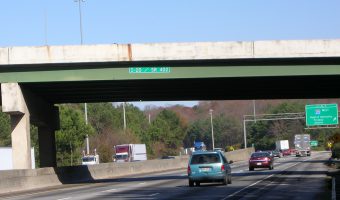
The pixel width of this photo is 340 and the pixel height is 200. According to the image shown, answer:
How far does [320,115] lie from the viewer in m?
73.1

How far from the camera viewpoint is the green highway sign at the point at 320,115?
7194cm

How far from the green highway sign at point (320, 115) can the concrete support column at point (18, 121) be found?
44444 millimetres

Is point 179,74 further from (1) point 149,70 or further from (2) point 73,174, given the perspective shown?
(2) point 73,174

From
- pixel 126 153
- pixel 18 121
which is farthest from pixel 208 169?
pixel 126 153

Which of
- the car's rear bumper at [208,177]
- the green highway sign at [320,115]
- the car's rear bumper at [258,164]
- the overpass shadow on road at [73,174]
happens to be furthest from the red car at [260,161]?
the car's rear bumper at [208,177]

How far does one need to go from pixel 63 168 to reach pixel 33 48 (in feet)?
34.4

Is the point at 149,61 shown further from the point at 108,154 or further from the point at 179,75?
the point at 108,154

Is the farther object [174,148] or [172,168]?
[174,148]

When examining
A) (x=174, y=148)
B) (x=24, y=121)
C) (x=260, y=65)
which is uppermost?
(x=260, y=65)

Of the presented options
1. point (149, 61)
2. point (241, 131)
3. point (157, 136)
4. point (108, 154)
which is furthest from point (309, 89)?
point (241, 131)

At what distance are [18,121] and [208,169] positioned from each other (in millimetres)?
9546

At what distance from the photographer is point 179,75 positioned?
108 feet

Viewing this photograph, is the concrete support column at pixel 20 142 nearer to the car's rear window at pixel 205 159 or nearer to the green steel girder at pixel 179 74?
the green steel girder at pixel 179 74

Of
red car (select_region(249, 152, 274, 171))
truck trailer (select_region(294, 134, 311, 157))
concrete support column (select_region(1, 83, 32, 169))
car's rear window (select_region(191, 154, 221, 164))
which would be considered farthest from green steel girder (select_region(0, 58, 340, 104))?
truck trailer (select_region(294, 134, 311, 157))
